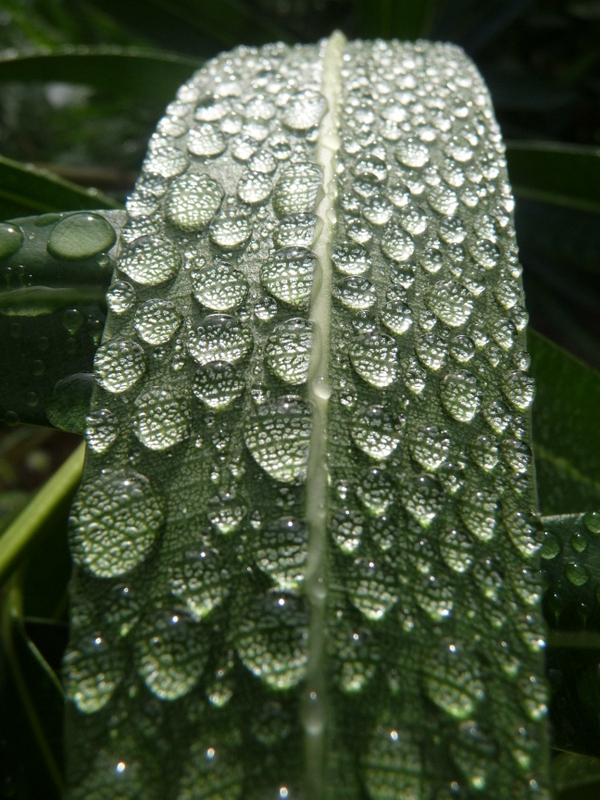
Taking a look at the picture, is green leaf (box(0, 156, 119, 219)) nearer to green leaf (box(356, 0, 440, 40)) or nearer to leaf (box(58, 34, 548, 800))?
leaf (box(58, 34, 548, 800))

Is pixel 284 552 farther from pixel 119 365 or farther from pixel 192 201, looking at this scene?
pixel 192 201

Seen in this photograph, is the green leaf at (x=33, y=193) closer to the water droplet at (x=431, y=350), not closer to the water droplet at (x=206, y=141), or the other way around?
the water droplet at (x=206, y=141)

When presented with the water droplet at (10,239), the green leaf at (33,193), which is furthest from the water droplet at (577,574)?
the green leaf at (33,193)

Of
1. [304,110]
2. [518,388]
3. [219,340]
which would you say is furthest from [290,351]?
[304,110]

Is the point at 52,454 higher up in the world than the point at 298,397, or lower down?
higher up

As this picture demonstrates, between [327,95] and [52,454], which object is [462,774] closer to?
[327,95]

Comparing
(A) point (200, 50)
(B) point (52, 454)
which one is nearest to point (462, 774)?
(A) point (200, 50)
